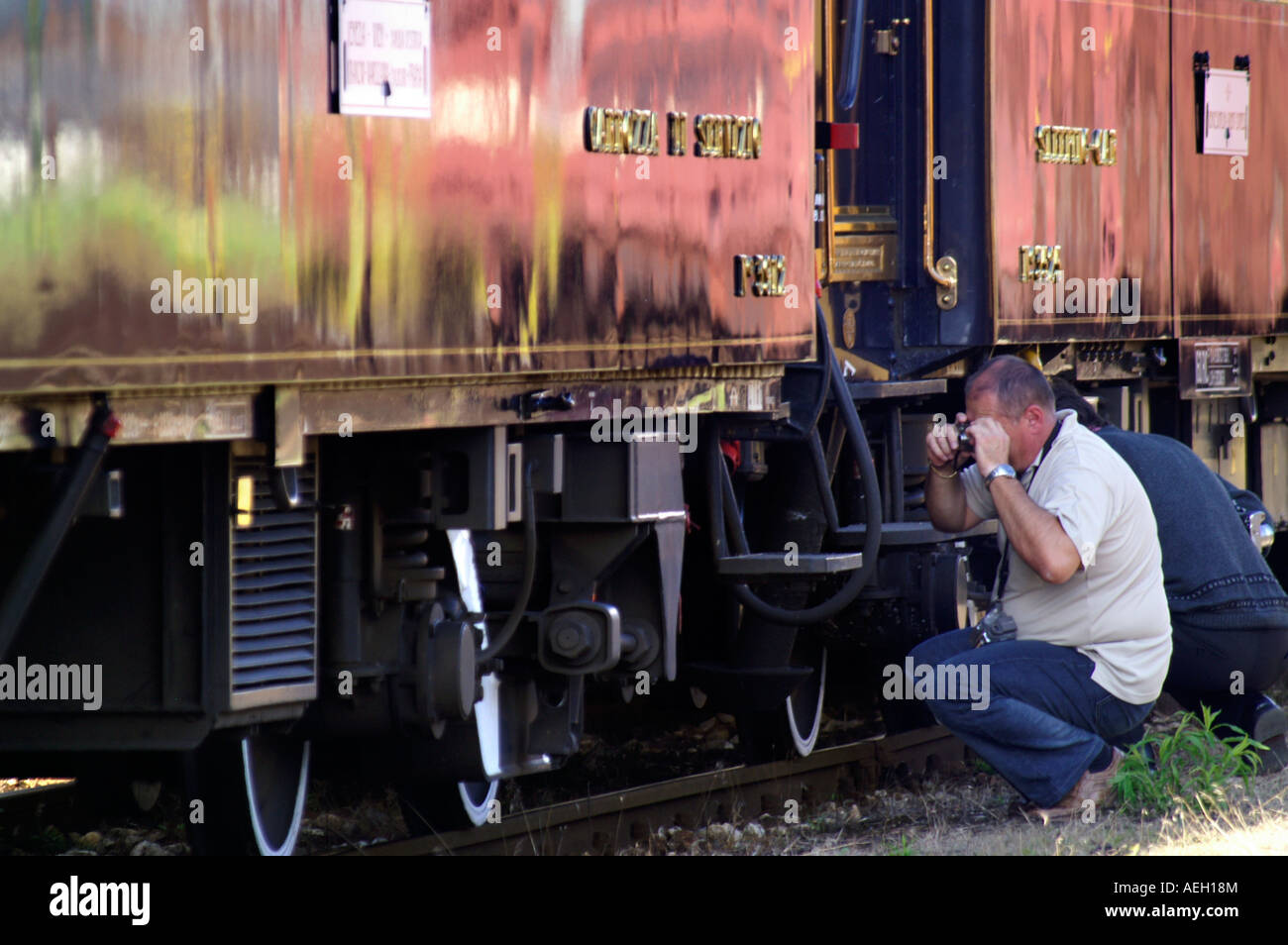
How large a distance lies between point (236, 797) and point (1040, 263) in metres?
4.03

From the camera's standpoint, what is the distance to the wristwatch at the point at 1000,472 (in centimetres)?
605

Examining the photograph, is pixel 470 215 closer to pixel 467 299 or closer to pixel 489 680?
pixel 467 299

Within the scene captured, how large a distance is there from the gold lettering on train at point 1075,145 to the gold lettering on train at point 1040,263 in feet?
1.18

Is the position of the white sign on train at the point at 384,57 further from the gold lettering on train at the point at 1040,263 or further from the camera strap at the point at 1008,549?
the gold lettering on train at the point at 1040,263

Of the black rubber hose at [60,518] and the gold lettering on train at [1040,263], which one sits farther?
the gold lettering on train at [1040,263]

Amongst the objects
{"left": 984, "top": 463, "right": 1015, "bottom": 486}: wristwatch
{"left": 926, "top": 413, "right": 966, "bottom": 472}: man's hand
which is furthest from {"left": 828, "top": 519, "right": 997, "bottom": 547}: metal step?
{"left": 984, "top": 463, "right": 1015, "bottom": 486}: wristwatch

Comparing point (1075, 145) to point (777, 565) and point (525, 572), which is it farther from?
point (525, 572)

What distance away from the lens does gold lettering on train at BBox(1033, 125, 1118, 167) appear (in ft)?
26.2

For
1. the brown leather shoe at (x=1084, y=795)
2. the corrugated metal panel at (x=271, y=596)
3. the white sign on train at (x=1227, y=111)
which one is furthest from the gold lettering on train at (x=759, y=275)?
the white sign on train at (x=1227, y=111)
